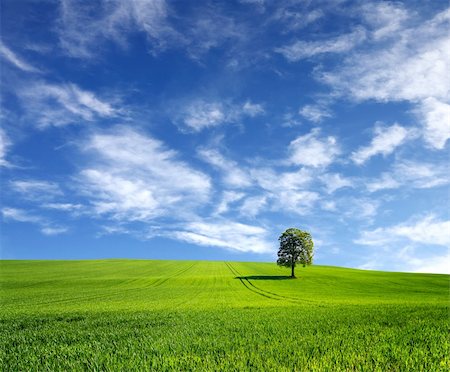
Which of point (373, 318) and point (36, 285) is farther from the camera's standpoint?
point (36, 285)

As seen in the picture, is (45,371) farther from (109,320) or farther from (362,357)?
(109,320)

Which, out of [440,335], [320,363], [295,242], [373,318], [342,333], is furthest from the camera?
[295,242]

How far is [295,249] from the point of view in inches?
2830

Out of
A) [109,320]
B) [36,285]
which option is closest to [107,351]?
[109,320]

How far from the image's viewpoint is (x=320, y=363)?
705 centimetres

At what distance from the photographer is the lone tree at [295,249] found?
7162 cm

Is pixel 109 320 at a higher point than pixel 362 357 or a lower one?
lower

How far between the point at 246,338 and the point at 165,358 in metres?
3.02

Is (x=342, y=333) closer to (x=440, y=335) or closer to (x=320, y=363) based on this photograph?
(x=440, y=335)

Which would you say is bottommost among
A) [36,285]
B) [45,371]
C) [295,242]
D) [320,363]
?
[36,285]

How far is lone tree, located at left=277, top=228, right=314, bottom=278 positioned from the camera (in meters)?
71.6

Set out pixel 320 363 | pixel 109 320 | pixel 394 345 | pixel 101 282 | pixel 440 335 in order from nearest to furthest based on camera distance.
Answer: pixel 320 363 → pixel 394 345 → pixel 440 335 → pixel 109 320 → pixel 101 282

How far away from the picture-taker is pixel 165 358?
766 centimetres

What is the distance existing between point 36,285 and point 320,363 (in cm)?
5940
